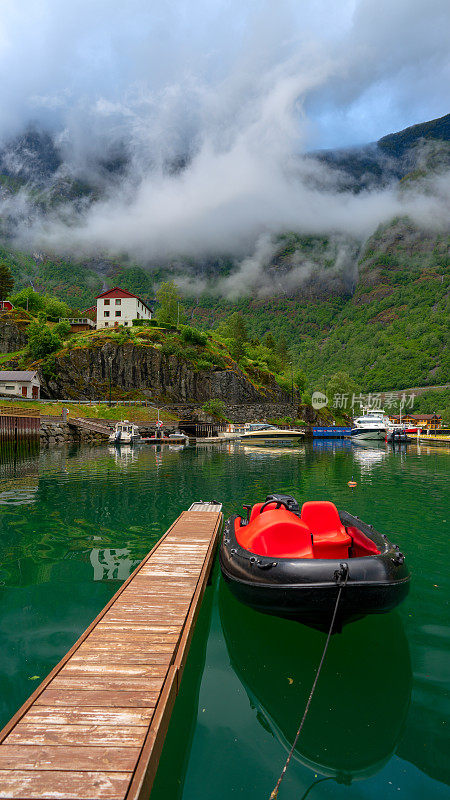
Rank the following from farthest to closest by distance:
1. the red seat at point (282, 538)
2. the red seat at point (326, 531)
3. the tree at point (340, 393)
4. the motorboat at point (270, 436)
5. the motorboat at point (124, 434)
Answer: the tree at point (340, 393)
the motorboat at point (270, 436)
the motorboat at point (124, 434)
the red seat at point (326, 531)
the red seat at point (282, 538)

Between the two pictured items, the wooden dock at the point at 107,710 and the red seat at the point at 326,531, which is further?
the red seat at the point at 326,531

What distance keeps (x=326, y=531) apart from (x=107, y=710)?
5.15 m

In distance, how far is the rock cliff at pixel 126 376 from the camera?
234ft

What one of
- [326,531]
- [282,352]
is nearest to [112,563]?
[326,531]

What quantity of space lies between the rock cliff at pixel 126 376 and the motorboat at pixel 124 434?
16908mm

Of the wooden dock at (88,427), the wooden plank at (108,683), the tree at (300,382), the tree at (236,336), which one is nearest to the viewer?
the wooden plank at (108,683)

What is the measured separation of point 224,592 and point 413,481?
2137 centimetres

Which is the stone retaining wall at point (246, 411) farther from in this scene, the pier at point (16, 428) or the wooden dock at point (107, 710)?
the wooden dock at point (107, 710)

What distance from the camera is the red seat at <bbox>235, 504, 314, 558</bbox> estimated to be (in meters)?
7.08

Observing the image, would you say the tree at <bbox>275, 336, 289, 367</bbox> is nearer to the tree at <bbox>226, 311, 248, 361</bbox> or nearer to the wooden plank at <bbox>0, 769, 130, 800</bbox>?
the tree at <bbox>226, 311, 248, 361</bbox>

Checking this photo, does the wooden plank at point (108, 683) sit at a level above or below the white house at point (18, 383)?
below

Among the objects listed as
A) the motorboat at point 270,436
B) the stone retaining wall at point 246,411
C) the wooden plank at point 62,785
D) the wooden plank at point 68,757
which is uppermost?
the stone retaining wall at point 246,411

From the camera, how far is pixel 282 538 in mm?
7219

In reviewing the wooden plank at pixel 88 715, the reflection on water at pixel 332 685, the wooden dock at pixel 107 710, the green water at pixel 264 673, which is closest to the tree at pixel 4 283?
the green water at pixel 264 673
